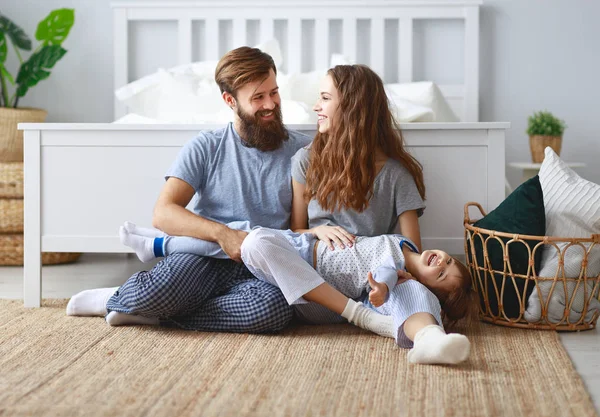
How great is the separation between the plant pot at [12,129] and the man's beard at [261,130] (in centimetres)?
144

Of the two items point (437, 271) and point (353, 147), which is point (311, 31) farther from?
point (437, 271)

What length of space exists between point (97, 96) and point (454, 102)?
1.55 m

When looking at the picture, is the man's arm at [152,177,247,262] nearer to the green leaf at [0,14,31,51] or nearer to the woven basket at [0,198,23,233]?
the woven basket at [0,198,23,233]

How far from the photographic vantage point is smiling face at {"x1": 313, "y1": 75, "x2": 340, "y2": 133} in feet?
6.60

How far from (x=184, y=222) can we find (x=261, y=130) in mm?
323

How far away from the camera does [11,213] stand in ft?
9.70

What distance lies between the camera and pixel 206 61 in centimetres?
316

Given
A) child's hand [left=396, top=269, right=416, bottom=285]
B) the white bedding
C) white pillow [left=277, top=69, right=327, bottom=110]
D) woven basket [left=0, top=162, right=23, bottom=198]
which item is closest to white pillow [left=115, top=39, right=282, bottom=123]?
the white bedding

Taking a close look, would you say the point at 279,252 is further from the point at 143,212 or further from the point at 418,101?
the point at 418,101

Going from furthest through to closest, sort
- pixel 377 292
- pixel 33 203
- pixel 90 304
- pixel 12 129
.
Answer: pixel 12 129
pixel 33 203
pixel 90 304
pixel 377 292

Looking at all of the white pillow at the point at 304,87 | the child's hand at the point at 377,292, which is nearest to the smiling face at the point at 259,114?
the child's hand at the point at 377,292

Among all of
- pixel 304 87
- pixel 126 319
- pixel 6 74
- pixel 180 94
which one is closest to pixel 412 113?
pixel 304 87

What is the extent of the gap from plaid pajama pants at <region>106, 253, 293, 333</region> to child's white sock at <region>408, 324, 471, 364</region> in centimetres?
39

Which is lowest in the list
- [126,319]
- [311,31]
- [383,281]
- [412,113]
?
[126,319]
